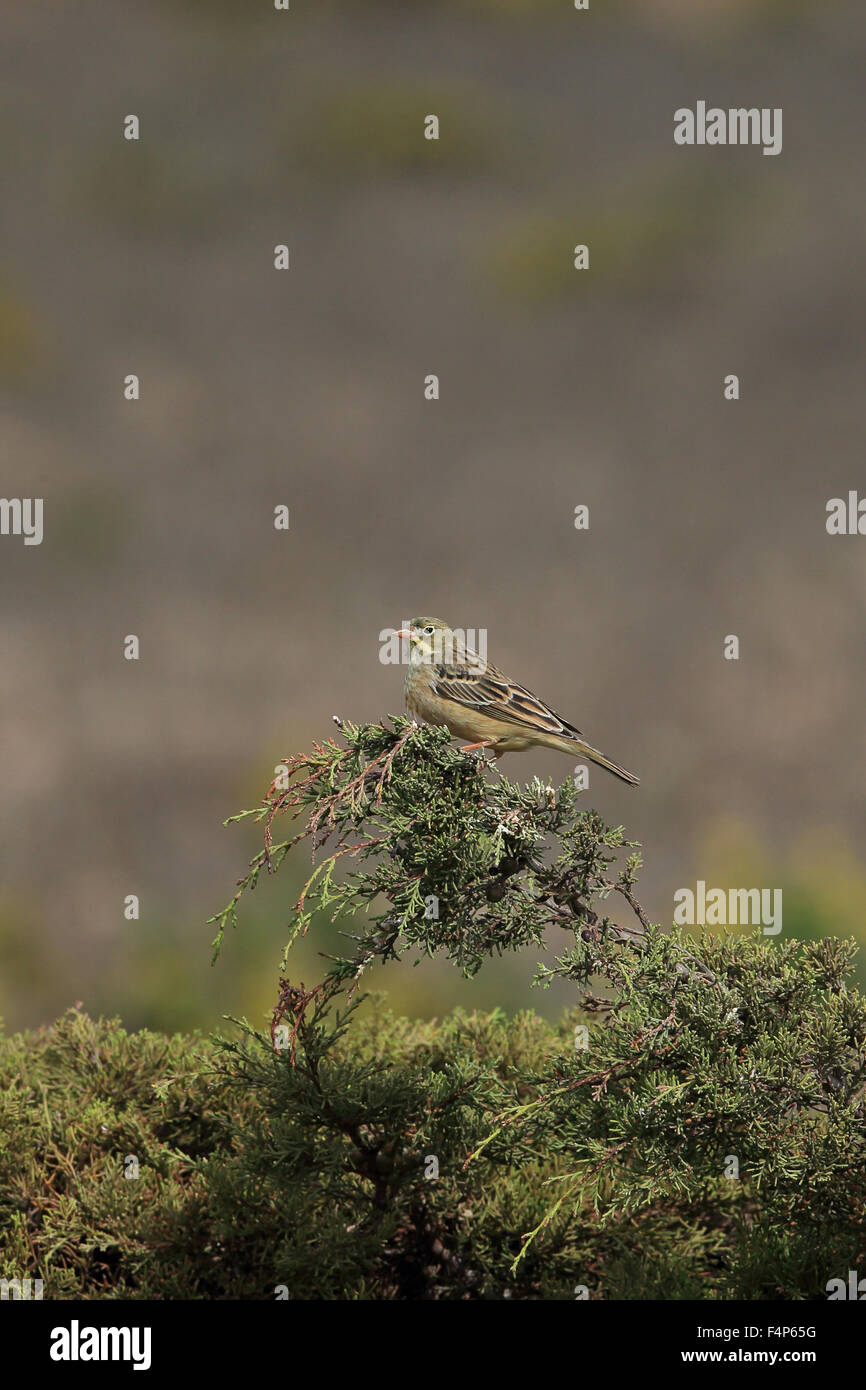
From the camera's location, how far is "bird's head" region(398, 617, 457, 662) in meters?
3.37

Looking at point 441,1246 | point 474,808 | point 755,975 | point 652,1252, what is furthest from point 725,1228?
point 474,808

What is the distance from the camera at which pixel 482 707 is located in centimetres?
322

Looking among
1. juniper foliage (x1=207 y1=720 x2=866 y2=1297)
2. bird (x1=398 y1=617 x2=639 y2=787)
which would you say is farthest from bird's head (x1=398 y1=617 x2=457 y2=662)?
juniper foliage (x1=207 y1=720 x2=866 y2=1297)

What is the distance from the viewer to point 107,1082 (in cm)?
348

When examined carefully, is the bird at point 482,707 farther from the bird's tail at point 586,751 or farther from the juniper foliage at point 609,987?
the juniper foliage at point 609,987

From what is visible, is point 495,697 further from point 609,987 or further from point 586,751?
point 609,987

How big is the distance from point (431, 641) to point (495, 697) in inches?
11.9

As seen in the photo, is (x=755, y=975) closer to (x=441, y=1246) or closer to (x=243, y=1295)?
(x=441, y=1246)

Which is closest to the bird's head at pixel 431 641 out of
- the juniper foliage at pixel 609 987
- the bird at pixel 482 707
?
the bird at pixel 482 707

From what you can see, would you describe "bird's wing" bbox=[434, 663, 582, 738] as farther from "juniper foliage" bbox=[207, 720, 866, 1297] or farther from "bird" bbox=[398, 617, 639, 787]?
"juniper foliage" bbox=[207, 720, 866, 1297]

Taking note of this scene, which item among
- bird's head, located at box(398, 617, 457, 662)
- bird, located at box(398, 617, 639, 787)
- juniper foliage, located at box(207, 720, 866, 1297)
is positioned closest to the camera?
juniper foliage, located at box(207, 720, 866, 1297)

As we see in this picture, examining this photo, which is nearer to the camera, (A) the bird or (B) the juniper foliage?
(B) the juniper foliage

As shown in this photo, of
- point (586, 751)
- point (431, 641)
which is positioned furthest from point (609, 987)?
point (431, 641)

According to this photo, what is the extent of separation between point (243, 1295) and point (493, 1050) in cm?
101
